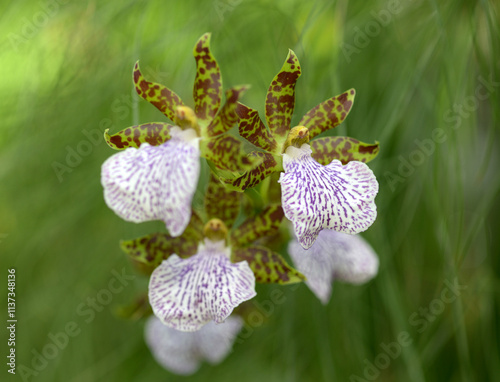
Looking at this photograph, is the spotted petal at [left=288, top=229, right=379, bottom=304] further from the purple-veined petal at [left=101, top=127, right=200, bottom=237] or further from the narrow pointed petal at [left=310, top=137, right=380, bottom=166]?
the purple-veined petal at [left=101, top=127, right=200, bottom=237]

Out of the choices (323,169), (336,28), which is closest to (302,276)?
(323,169)

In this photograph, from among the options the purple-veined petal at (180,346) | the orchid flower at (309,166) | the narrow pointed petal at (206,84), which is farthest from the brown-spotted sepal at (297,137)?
the purple-veined petal at (180,346)

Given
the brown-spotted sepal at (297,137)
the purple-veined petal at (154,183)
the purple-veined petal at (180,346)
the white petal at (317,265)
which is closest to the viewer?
the purple-veined petal at (154,183)

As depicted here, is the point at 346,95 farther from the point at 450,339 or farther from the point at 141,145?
the point at 450,339

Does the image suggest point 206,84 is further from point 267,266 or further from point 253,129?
point 267,266

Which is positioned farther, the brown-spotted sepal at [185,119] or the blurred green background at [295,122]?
the blurred green background at [295,122]

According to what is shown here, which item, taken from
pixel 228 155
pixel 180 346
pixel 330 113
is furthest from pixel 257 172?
pixel 180 346

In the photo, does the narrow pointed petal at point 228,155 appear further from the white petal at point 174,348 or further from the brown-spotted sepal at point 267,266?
the white petal at point 174,348
